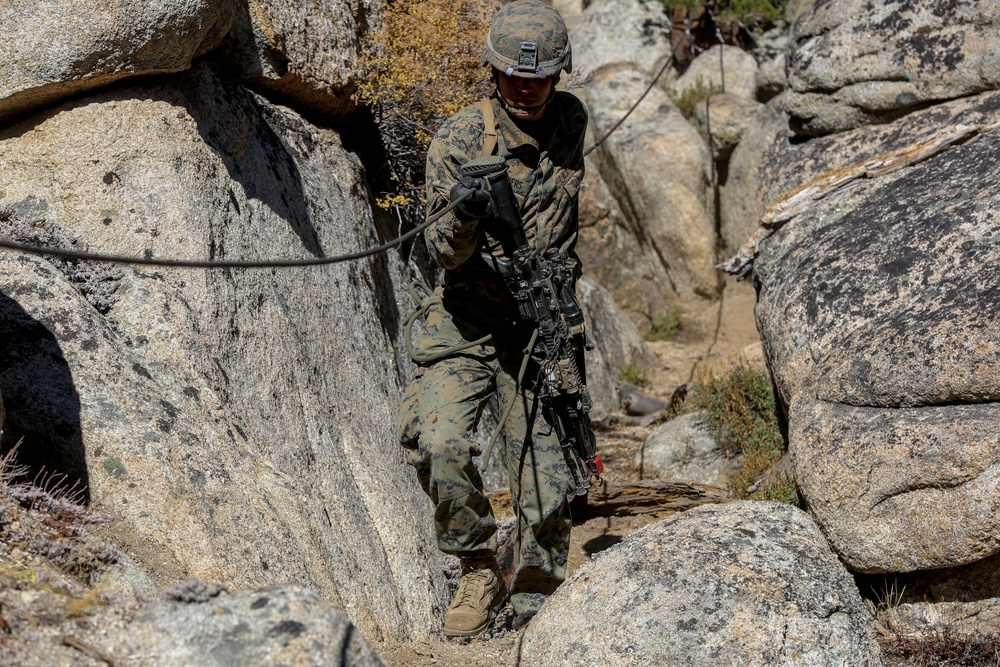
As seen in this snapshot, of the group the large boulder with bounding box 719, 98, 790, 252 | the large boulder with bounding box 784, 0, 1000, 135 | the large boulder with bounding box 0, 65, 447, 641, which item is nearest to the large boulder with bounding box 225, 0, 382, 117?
the large boulder with bounding box 0, 65, 447, 641

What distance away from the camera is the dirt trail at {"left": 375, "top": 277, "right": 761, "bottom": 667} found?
14.9 ft

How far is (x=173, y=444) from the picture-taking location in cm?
397

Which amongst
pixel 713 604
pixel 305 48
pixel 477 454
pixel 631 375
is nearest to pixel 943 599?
pixel 713 604

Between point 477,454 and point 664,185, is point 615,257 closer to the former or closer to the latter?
point 664,185

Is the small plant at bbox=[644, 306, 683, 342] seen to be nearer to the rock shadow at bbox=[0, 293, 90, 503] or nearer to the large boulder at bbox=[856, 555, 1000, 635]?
the large boulder at bbox=[856, 555, 1000, 635]

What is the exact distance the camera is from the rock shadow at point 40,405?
3762 millimetres

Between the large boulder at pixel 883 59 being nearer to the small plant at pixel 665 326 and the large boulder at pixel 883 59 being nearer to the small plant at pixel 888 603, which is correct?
the small plant at pixel 888 603

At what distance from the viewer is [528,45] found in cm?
457

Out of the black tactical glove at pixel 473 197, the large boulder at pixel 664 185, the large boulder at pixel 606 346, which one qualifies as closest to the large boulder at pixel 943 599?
the black tactical glove at pixel 473 197

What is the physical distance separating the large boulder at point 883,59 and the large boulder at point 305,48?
333cm

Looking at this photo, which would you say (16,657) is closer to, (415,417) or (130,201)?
(415,417)

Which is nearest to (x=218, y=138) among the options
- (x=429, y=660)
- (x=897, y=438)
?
(x=429, y=660)

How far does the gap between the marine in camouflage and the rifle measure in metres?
0.09

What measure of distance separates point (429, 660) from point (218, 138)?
9.29 ft
